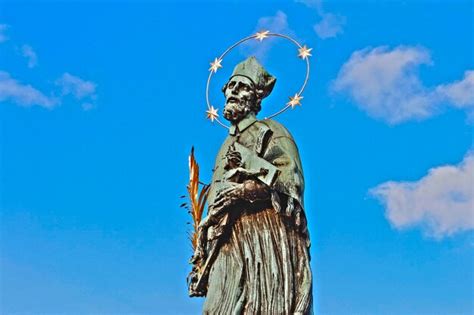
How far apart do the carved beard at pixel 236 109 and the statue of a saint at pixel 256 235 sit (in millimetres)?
274

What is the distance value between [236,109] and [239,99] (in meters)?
0.13

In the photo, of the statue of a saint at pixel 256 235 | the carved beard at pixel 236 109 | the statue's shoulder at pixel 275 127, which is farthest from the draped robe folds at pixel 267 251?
the carved beard at pixel 236 109

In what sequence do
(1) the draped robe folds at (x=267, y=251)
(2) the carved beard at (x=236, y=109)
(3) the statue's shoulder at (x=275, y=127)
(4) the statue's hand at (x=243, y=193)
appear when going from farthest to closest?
(2) the carved beard at (x=236, y=109) < (3) the statue's shoulder at (x=275, y=127) < (4) the statue's hand at (x=243, y=193) < (1) the draped robe folds at (x=267, y=251)

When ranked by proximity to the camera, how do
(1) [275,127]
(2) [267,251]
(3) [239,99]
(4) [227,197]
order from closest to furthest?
(2) [267,251]
(4) [227,197]
(1) [275,127]
(3) [239,99]

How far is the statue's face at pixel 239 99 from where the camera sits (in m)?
11.8

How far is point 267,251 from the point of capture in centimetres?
1099

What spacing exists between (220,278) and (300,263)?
3.01 feet

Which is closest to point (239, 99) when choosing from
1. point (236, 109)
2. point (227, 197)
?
point (236, 109)

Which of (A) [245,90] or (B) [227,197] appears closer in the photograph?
(B) [227,197]

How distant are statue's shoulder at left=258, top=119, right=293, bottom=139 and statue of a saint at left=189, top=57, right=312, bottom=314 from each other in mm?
18

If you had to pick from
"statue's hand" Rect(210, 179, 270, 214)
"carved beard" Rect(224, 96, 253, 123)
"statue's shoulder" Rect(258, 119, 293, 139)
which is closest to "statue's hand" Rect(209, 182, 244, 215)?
"statue's hand" Rect(210, 179, 270, 214)

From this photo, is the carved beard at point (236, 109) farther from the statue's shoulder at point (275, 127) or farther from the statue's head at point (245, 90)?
the statue's shoulder at point (275, 127)

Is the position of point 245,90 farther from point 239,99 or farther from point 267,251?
point 267,251

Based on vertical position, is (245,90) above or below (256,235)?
above
